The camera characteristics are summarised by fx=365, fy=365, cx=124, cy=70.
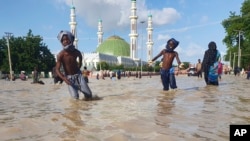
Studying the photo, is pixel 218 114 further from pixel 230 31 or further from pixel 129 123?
pixel 230 31

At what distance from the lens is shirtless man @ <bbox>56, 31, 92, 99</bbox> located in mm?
8344

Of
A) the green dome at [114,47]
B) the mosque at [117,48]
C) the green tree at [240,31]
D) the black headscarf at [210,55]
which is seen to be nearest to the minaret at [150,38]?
the mosque at [117,48]

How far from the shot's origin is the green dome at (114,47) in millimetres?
119463

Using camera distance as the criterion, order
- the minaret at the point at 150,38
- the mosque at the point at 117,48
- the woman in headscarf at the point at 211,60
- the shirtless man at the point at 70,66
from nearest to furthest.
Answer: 1. the shirtless man at the point at 70,66
2. the woman in headscarf at the point at 211,60
3. the mosque at the point at 117,48
4. the minaret at the point at 150,38

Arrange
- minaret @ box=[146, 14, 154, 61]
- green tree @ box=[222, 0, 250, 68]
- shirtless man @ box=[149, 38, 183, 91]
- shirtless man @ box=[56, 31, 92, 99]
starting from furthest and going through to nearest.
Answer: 1. minaret @ box=[146, 14, 154, 61]
2. green tree @ box=[222, 0, 250, 68]
3. shirtless man @ box=[149, 38, 183, 91]
4. shirtless man @ box=[56, 31, 92, 99]

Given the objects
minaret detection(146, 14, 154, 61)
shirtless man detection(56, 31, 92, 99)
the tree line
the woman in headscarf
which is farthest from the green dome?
shirtless man detection(56, 31, 92, 99)

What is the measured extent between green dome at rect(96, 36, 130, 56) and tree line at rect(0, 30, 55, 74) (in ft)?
185

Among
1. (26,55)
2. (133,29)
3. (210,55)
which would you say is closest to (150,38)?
(133,29)

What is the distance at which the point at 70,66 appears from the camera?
8516 millimetres

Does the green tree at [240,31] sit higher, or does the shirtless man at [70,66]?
the green tree at [240,31]

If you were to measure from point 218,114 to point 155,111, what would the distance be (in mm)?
1038

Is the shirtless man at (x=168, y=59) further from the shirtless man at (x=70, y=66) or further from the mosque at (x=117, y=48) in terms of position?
the mosque at (x=117, y=48)

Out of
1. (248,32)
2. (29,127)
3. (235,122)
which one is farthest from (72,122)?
(248,32)

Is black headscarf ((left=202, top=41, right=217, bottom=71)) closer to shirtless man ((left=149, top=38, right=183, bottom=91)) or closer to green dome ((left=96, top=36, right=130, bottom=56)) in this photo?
shirtless man ((left=149, top=38, right=183, bottom=91))
